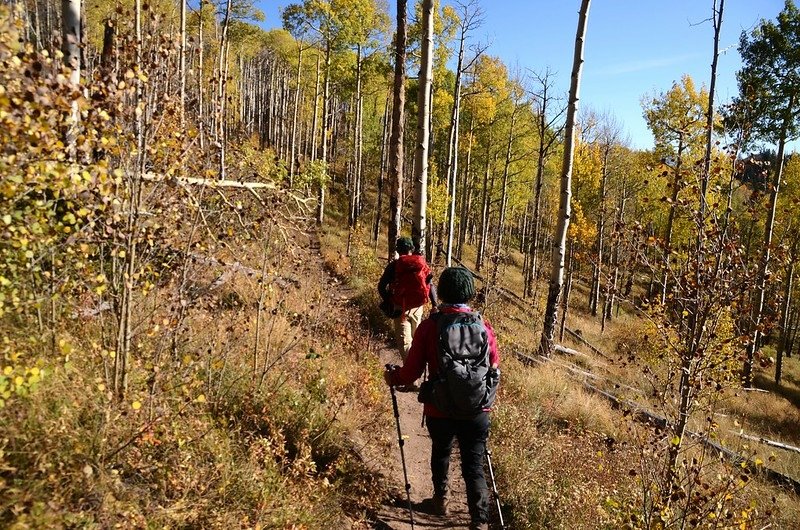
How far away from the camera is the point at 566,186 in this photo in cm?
867

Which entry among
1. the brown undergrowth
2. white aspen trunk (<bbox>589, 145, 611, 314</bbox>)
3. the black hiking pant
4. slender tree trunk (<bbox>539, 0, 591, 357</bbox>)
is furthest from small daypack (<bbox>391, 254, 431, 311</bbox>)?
white aspen trunk (<bbox>589, 145, 611, 314</bbox>)

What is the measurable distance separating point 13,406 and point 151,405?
2.35ft

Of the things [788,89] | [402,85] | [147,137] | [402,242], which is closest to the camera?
[147,137]

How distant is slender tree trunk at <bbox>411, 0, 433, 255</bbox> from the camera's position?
7.66 metres

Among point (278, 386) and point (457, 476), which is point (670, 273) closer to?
point (457, 476)

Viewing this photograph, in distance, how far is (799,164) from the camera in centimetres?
2267

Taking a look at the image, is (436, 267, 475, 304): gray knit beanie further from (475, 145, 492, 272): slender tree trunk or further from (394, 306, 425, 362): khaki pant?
(475, 145, 492, 272): slender tree trunk

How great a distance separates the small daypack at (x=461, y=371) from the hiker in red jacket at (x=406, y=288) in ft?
7.54

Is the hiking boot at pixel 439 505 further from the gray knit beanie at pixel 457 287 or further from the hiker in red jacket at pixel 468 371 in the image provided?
the gray knit beanie at pixel 457 287

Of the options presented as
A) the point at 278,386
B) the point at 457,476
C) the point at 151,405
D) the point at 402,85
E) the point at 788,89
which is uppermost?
the point at 788,89

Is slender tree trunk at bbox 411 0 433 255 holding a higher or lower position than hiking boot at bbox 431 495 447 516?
higher

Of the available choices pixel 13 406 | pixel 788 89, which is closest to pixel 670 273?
pixel 13 406

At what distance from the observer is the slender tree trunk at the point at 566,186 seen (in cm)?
836

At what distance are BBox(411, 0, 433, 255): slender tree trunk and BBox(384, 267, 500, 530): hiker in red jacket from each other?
393 cm
